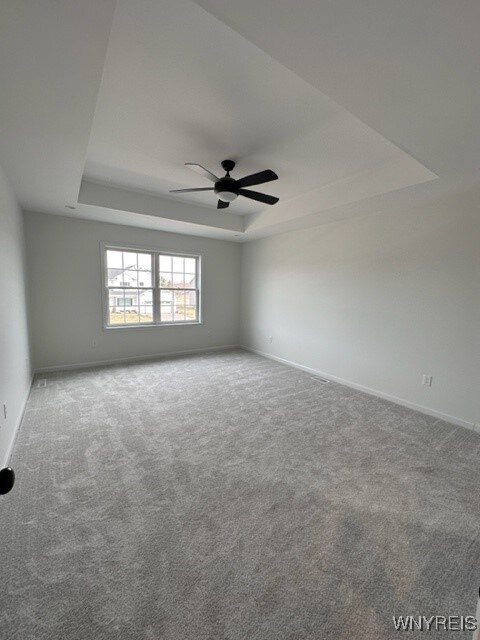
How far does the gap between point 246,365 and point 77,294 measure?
3.12 m

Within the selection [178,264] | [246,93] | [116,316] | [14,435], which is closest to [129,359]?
[116,316]

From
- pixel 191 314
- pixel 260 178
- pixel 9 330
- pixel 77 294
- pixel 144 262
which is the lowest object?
pixel 191 314

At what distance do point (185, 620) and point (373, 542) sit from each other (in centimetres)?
104

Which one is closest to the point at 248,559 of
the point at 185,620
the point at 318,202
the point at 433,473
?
the point at 185,620

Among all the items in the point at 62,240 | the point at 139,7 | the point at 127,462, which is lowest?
the point at 127,462

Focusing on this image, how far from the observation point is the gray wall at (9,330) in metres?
2.14

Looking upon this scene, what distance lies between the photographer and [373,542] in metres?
1.50

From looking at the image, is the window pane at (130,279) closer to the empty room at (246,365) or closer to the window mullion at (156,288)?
the empty room at (246,365)

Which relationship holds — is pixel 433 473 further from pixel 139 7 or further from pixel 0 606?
pixel 139 7

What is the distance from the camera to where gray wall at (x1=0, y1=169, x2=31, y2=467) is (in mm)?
2137

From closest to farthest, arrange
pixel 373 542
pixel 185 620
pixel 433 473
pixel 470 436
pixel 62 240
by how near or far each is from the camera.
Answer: pixel 185 620 → pixel 373 542 → pixel 433 473 → pixel 470 436 → pixel 62 240

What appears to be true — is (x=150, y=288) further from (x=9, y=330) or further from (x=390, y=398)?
(x=390, y=398)

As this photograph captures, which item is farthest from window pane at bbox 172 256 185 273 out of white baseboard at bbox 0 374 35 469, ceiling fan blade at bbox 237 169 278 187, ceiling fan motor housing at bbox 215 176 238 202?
white baseboard at bbox 0 374 35 469

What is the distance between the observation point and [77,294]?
448 cm
